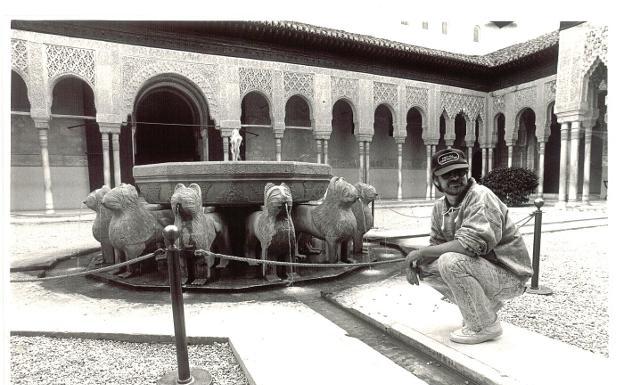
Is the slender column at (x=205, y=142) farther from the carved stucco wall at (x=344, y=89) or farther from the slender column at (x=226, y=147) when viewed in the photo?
the carved stucco wall at (x=344, y=89)

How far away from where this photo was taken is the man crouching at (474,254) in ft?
6.68

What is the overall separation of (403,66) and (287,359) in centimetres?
1739

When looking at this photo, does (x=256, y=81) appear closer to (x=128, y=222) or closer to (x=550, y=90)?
(x=128, y=222)

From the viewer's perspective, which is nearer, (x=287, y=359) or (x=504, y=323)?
(x=287, y=359)

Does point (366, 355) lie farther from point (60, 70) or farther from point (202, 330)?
point (60, 70)

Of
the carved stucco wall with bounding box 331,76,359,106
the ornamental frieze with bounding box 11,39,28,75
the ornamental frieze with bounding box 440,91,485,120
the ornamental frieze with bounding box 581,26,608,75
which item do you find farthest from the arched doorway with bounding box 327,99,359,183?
the ornamental frieze with bounding box 11,39,28,75

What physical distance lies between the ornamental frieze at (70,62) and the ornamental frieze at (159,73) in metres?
0.93

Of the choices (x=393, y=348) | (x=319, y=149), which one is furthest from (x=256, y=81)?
(x=393, y=348)

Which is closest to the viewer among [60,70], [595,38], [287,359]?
[287,359]

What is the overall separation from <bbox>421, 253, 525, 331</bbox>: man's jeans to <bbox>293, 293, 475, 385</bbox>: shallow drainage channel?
13.7 inches

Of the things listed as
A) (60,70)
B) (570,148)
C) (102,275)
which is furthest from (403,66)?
(102,275)

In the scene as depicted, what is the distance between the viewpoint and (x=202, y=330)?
2623 mm

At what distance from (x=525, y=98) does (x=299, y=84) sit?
1062 cm

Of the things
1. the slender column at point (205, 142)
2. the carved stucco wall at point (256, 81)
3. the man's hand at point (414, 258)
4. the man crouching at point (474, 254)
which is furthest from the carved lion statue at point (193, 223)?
the slender column at point (205, 142)
